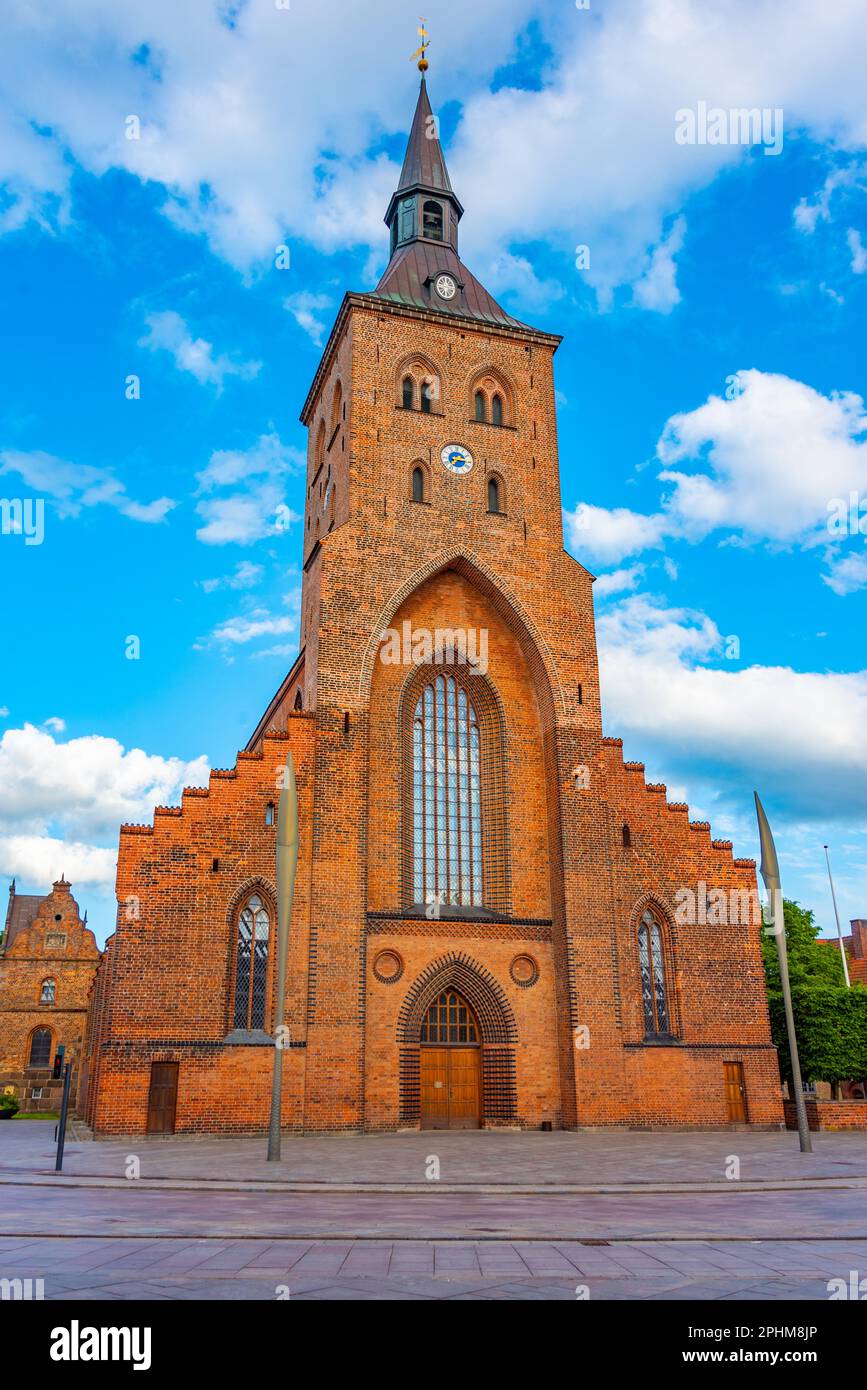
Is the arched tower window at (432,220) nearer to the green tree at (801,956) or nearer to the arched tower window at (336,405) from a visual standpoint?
the arched tower window at (336,405)

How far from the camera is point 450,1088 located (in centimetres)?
2655

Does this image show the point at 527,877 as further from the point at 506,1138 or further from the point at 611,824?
the point at 506,1138

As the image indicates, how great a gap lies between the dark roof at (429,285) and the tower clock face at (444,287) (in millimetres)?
179

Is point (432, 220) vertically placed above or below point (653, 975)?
above

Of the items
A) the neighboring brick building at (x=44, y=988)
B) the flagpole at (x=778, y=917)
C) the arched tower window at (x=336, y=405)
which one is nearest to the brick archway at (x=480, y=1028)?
the flagpole at (x=778, y=917)

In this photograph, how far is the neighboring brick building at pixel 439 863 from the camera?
24.1 m

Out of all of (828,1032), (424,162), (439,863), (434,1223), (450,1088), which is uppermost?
(424,162)

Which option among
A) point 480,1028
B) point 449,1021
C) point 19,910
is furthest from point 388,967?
point 19,910

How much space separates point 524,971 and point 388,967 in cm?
379

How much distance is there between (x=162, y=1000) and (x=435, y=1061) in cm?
726

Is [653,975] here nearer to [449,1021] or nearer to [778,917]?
[449,1021]
